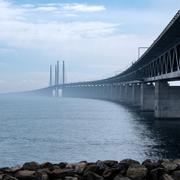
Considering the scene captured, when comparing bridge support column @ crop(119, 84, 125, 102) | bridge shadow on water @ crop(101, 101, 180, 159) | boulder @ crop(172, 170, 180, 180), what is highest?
bridge support column @ crop(119, 84, 125, 102)

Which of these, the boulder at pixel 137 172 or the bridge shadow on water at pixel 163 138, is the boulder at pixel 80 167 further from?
the bridge shadow on water at pixel 163 138

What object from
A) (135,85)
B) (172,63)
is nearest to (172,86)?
(172,63)

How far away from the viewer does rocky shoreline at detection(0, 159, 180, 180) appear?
18.9 m

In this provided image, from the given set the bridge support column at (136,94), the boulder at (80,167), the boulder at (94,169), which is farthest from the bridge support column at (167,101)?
the boulder at (94,169)

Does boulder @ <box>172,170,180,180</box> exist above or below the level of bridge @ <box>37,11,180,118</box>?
below

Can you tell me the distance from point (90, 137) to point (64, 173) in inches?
1558

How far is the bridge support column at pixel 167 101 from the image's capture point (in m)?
86.2

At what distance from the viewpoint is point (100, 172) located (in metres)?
19.9

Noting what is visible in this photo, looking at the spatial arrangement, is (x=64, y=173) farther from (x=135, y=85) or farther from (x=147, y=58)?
(x=135, y=85)

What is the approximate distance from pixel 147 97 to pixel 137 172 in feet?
335

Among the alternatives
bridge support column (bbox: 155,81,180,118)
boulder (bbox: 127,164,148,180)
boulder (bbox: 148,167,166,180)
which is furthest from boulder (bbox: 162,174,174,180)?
bridge support column (bbox: 155,81,180,118)

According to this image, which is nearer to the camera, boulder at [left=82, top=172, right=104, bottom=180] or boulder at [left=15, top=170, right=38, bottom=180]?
boulder at [left=82, top=172, right=104, bottom=180]

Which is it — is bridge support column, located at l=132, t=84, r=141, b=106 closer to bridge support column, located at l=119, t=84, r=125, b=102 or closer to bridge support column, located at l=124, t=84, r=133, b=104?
bridge support column, located at l=124, t=84, r=133, b=104

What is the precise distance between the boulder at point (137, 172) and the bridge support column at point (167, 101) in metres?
67.9
